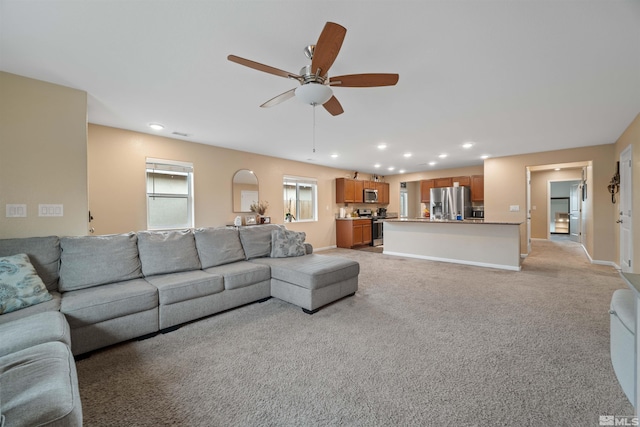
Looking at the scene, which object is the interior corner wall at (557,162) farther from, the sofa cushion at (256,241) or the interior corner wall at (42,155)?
the interior corner wall at (42,155)

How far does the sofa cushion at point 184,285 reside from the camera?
2.45m

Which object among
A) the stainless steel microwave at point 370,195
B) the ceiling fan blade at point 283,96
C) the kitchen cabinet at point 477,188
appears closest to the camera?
the ceiling fan blade at point 283,96

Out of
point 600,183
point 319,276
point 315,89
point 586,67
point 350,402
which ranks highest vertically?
point 586,67

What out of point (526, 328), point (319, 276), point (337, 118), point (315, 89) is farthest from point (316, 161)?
point (526, 328)

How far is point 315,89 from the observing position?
1.97 m

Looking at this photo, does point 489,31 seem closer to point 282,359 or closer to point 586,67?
point 586,67

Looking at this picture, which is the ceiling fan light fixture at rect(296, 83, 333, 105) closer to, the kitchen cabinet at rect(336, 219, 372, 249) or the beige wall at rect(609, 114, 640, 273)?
the beige wall at rect(609, 114, 640, 273)

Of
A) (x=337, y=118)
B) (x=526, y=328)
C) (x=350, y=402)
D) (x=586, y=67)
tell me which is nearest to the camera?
(x=350, y=402)

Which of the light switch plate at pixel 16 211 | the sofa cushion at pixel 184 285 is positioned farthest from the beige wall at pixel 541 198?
the light switch plate at pixel 16 211

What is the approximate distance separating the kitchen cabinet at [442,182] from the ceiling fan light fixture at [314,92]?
6.79m

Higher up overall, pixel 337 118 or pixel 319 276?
pixel 337 118

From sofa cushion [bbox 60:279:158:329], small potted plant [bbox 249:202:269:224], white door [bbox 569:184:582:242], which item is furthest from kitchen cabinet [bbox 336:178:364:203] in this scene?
white door [bbox 569:184:582:242]

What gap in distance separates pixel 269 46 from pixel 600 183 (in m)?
6.75

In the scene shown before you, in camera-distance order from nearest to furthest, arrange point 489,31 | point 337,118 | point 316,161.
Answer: point 489,31 < point 337,118 < point 316,161
